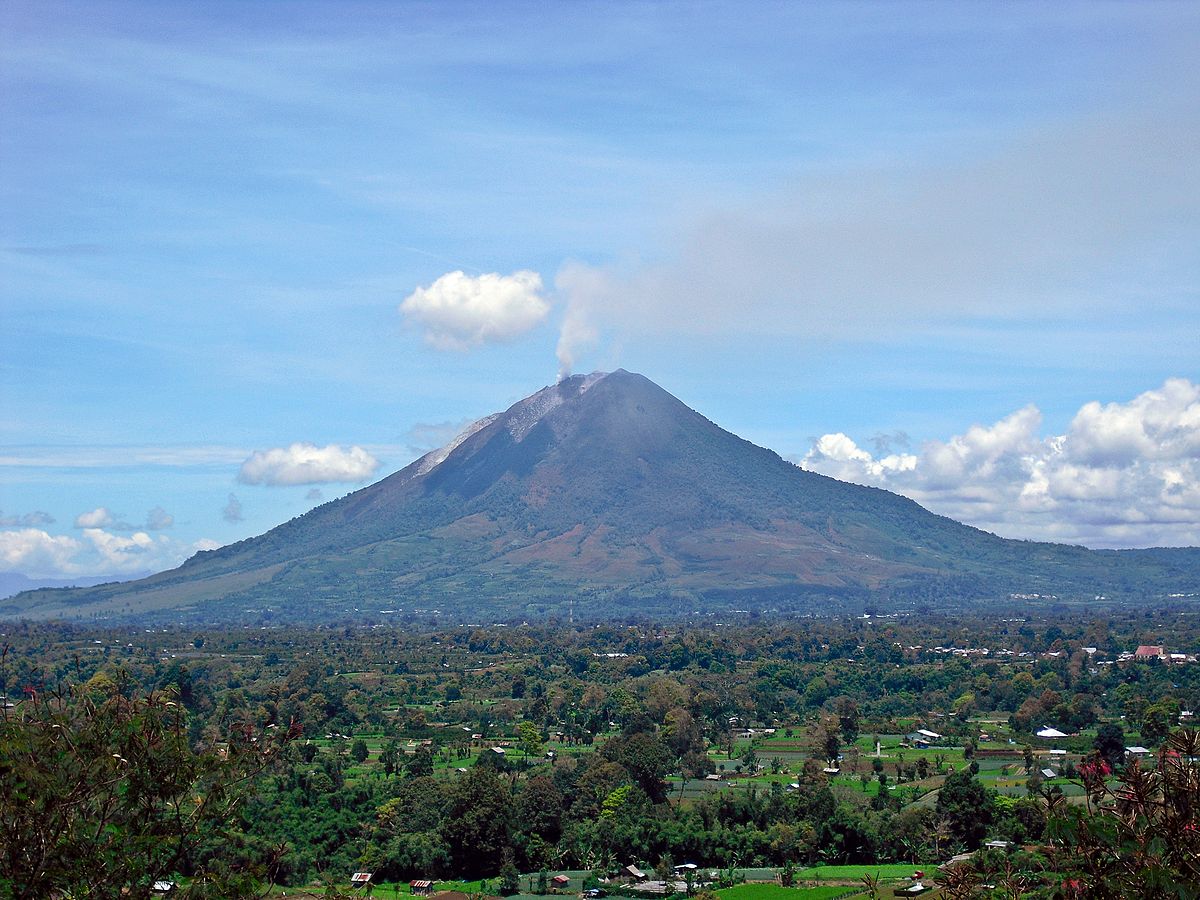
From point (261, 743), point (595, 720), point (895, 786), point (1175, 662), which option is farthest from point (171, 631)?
point (261, 743)

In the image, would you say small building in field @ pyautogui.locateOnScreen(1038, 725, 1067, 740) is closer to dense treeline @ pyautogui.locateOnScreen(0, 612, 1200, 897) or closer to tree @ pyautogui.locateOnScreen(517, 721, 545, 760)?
dense treeline @ pyautogui.locateOnScreen(0, 612, 1200, 897)

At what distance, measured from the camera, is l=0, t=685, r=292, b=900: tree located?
11.9 metres

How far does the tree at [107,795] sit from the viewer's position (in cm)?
1194

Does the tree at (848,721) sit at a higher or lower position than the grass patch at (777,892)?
higher

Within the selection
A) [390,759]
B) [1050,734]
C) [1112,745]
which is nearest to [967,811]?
[1112,745]

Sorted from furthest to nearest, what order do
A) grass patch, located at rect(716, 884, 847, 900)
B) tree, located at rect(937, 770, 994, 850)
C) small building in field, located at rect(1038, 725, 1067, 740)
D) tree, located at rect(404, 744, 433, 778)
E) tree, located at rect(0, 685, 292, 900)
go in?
small building in field, located at rect(1038, 725, 1067, 740) → tree, located at rect(404, 744, 433, 778) → tree, located at rect(937, 770, 994, 850) → grass patch, located at rect(716, 884, 847, 900) → tree, located at rect(0, 685, 292, 900)

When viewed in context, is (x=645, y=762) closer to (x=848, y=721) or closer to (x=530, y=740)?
(x=530, y=740)

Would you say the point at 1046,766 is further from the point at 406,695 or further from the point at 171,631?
the point at 171,631

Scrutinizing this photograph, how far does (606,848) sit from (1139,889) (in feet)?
123

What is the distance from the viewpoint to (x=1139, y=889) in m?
10.6

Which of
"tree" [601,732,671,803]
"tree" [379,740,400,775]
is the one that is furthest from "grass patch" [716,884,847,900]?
"tree" [379,740,400,775]

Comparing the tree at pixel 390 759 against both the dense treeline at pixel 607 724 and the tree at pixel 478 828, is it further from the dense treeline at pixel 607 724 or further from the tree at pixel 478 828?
the tree at pixel 478 828

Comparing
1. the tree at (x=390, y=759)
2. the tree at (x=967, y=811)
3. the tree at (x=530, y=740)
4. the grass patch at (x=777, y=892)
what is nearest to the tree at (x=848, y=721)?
the tree at (x=530, y=740)

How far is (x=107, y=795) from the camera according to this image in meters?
12.7
